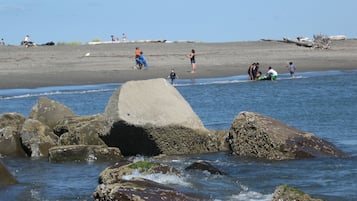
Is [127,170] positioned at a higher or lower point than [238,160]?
higher

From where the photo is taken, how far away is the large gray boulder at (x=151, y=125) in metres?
15.5

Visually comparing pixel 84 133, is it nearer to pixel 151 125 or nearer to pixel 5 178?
pixel 151 125

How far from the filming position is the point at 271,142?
49.0ft

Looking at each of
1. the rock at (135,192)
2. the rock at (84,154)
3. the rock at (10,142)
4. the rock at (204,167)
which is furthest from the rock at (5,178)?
the rock at (10,142)

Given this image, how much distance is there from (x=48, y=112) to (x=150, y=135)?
11.7 ft

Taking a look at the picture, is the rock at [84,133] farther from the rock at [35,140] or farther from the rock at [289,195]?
the rock at [289,195]

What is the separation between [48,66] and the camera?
144ft

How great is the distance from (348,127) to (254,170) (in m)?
6.72

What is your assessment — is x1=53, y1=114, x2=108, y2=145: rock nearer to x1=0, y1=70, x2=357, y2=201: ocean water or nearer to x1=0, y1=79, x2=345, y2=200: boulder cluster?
x1=0, y1=79, x2=345, y2=200: boulder cluster

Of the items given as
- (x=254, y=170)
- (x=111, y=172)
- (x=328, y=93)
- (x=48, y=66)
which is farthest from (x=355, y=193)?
(x=48, y=66)

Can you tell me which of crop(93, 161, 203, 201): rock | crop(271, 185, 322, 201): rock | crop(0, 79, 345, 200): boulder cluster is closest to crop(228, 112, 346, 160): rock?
crop(0, 79, 345, 200): boulder cluster

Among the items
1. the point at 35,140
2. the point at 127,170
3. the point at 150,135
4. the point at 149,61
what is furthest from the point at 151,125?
the point at 149,61

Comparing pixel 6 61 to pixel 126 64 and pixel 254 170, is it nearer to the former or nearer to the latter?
pixel 126 64

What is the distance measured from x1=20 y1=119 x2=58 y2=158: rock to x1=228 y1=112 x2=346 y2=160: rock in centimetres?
399
